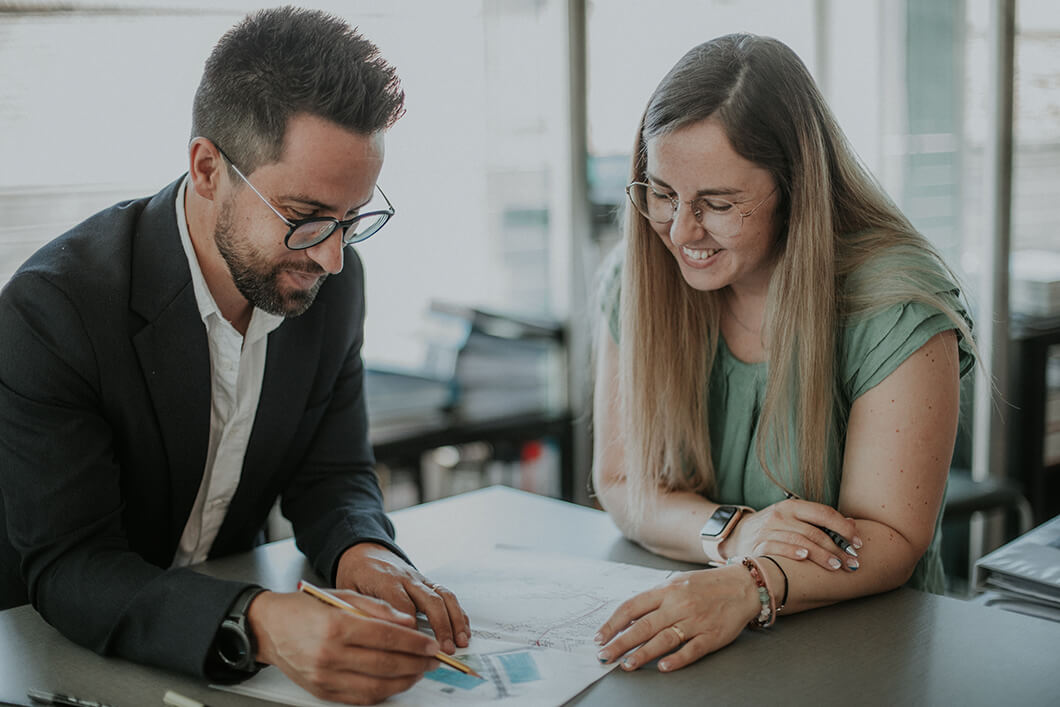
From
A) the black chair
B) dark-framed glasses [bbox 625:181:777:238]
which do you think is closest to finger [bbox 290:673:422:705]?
dark-framed glasses [bbox 625:181:777:238]

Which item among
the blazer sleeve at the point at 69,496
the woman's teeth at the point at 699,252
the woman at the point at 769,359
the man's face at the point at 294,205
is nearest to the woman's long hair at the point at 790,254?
the woman at the point at 769,359

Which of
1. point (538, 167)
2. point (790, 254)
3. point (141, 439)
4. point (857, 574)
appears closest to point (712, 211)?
point (790, 254)

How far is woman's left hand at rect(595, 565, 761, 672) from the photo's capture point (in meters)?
1.25

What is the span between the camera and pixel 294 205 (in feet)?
4.76

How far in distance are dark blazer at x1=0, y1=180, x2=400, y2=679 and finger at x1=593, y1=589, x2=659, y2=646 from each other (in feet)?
1.29

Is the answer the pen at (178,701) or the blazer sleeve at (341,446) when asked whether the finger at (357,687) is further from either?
the blazer sleeve at (341,446)

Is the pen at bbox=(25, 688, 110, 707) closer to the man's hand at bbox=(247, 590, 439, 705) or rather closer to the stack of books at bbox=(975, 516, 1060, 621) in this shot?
the man's hand at bbox=(247, 590, 439, 705)

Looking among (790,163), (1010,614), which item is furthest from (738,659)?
(790,163)

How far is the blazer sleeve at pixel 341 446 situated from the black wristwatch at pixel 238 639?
381 millimetres

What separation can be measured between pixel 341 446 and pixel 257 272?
37 cm

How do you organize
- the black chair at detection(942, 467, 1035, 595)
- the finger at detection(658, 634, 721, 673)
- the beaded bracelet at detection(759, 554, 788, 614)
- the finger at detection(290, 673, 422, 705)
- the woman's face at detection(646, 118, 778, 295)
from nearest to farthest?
the finger at detection(290, 673, 422, 705), the finger at detection(658, 634, 721, 673), the beaded bracelet at detection(759, 554, 788, 614), the woman's face at detection(646, 118, 778, 295), the black chair at detection(942, 467, 1035, 595)

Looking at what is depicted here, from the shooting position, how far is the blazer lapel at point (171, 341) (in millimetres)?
1467

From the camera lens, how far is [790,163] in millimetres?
1579

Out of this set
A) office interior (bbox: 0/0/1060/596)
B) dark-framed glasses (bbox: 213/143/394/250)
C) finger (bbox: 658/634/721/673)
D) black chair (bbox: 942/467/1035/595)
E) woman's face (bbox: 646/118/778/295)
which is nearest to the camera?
finger (bbox: 658/634/721/673)
